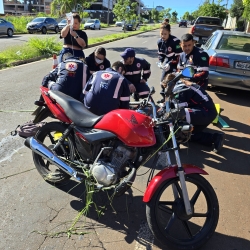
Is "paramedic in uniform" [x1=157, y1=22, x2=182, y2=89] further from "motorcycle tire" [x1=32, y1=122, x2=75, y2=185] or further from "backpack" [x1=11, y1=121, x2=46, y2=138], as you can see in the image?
"motorcycle tire" [x1=32, y1=122, x2=75, y2=185]

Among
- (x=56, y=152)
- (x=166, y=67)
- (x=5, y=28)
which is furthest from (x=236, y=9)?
(x=56, y=152)

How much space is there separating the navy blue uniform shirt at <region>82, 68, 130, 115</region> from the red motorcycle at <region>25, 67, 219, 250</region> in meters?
0.33

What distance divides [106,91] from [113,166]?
966 mm

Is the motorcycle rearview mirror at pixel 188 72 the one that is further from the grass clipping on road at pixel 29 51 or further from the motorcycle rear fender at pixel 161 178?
the grass clipping on road at pixel 29 51

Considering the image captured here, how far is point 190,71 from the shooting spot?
2326mm

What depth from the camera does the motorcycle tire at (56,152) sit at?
10.5 feet

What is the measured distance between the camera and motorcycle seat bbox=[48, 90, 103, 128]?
2766mm

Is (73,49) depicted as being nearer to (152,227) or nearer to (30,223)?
(30,223)

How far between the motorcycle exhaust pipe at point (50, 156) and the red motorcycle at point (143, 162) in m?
0.01

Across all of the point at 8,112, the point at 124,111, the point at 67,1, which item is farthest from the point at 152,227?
the point at 67,1

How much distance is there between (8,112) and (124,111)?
3.72 meters

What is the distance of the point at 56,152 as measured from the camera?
3.29 m

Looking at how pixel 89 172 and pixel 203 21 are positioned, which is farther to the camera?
pixel 203 21

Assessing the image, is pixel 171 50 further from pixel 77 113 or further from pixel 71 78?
pixel 77 113
